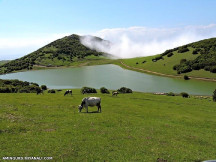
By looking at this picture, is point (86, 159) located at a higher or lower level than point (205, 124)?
higher

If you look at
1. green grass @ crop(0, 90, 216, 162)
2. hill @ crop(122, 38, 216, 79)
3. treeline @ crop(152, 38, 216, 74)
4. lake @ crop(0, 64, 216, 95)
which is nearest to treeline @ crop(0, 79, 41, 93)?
lake @ crop(0, 64, 216, 95)

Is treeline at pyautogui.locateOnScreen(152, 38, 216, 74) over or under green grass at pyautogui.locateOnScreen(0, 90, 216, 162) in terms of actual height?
over

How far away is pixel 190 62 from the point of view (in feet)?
452

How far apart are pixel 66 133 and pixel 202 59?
460 ft

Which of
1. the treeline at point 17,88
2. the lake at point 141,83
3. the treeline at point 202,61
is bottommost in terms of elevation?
the lake at point 141,83

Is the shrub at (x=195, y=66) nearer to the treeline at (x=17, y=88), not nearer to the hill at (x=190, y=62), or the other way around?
the hill at (x=190, y=62)

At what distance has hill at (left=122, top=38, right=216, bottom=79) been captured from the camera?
410ft

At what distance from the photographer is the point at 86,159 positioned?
13.7 metres

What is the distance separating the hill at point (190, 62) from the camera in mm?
124875

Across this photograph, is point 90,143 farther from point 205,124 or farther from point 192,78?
point 192,78

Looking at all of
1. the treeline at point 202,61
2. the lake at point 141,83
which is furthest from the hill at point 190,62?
the lake at point 141,83

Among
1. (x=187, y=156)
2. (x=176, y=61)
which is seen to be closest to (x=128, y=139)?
(x=187, y=156)

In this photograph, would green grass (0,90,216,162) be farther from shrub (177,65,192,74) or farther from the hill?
shrub (177,65,192,74)

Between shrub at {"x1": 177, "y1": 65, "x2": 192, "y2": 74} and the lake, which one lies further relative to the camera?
shrub at {"x1": 177, "y1": 65, "x2": 192, "y2": 74}
